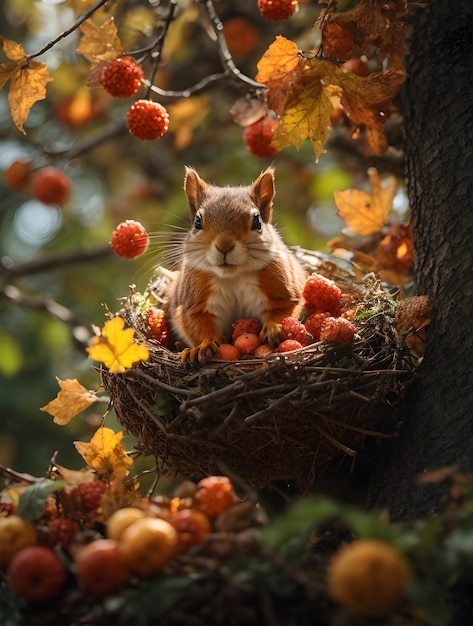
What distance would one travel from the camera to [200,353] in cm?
321

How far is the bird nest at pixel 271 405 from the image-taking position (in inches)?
113

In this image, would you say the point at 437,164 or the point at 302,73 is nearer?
the point at 302,73

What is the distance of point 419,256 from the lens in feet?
11.1

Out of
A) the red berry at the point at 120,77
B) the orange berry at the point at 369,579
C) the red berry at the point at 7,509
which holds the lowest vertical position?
the red berry at the point at 7,509

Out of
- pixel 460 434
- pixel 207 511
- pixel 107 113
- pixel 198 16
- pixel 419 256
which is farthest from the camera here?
pixel 107 113

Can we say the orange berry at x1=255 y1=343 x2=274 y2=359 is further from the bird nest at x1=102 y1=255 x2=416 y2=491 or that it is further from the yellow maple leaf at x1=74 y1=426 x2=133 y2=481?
the yellow maple leaf at x1=74 y1=426 x2=133 y2=481

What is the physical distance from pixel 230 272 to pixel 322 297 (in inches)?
18.4

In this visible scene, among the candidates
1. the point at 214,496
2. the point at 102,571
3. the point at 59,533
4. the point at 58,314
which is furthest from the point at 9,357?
the point at 102,571

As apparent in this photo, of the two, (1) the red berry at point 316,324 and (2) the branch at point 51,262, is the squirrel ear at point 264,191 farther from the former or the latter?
(2) the branch at point 51,262

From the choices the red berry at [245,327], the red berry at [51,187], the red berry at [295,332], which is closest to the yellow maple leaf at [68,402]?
the red berry at [245,327]

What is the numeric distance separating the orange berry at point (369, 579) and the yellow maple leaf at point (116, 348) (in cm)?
122

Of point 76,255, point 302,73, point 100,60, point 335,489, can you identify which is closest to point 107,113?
point 76,255

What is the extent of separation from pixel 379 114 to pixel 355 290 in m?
0.82

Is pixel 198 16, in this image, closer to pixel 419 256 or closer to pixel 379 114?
pixel 379 114
